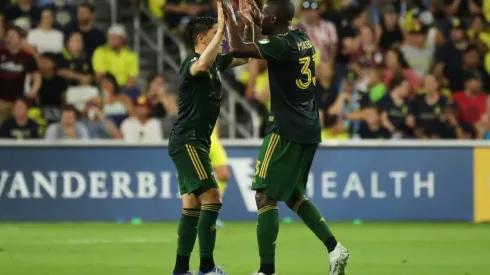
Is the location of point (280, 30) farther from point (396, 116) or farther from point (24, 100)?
point (396, 116)

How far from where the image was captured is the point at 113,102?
17969 millimetres

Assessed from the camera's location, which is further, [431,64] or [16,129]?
[431,64]

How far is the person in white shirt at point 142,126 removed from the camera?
17219mm

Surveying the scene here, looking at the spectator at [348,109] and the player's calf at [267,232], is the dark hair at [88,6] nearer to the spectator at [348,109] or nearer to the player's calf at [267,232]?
the spectator at [348,109]

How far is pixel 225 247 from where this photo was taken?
1295cm

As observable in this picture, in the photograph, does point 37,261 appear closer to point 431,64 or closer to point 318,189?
point 318,189

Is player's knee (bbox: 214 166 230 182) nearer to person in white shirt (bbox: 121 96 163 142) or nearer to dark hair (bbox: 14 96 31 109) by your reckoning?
person in white shirt (bbox: 121 96 163 142)

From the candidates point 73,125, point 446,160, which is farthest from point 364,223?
point 73,125

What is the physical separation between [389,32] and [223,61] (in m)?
10.8

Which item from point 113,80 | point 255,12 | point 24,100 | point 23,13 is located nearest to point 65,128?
point 24,100

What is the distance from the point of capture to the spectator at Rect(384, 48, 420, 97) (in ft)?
62.4

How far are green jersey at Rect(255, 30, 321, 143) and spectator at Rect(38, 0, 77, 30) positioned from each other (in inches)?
395

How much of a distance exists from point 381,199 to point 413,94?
9.16 feet

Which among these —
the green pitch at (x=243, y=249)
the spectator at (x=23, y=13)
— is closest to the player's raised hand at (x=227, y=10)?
the green pitch at (x=243, y=249)
